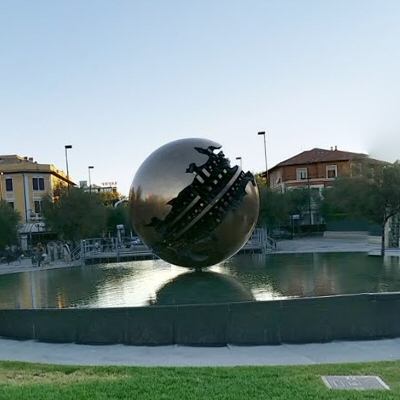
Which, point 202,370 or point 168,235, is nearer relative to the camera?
point 202,370

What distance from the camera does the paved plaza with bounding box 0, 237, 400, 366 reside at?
25.5 ft

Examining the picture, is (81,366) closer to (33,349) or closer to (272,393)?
(33,349)

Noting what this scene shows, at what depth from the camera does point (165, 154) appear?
44.9ft

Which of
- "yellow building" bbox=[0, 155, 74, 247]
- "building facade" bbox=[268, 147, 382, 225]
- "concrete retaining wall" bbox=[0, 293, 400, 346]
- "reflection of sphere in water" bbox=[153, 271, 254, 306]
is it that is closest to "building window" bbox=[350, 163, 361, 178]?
"reflection of sphere in water" bbox=[153, 271, 254, 306]

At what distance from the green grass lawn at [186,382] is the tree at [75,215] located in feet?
105

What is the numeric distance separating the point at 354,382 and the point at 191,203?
757 centimetres

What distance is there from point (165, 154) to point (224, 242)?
2888 mm

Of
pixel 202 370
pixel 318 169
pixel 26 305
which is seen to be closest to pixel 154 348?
pixel 202 370

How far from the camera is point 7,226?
129ft

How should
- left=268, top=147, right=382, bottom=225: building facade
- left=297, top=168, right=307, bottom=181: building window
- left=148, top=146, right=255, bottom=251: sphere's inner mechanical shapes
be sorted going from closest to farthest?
1. left=148, top=146, right=255, bottom=251: sphere's inner mechanical shapes
2. left=268, top=147, right=382, bottom=225: building facade
3. left=297, top=168, right=307, bottom=181: building window

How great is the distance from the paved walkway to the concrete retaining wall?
0.81 ft

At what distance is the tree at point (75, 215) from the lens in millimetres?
38500

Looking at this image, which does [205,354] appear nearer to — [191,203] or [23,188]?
[191,203]

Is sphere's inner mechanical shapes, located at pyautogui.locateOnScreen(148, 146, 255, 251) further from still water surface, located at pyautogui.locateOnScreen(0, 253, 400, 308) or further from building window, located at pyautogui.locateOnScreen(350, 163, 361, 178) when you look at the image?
building window, located at pyautogui.locateOnScreen(350, 163, 361, 178)
